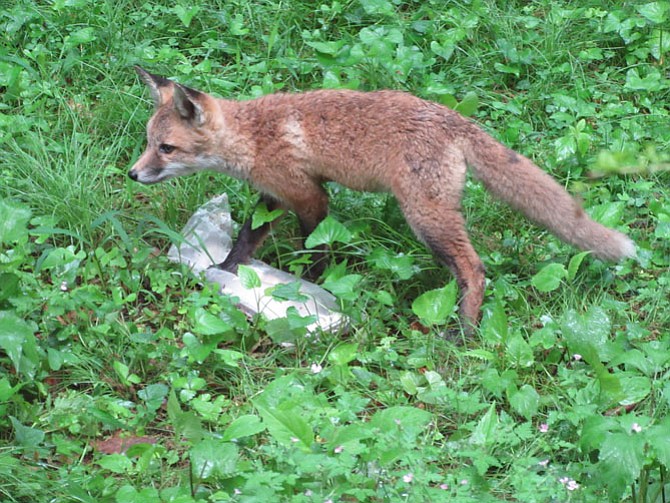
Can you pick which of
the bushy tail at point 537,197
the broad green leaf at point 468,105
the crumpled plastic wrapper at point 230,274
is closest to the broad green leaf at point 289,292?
the crumpled plastic wrapper at point 230,274

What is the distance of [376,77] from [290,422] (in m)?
3.44

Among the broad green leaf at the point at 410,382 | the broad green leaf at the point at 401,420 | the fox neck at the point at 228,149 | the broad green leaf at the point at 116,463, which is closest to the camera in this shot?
the broad green leaf at the point at 401,420

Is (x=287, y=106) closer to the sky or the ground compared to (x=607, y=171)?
closer to the ground

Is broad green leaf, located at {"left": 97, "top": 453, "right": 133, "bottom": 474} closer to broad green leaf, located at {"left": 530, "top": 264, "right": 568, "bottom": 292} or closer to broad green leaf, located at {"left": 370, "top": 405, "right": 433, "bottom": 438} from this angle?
broad green leaf, located at {"left": 370, "top": 405, "right": 433, "bottom": 438}

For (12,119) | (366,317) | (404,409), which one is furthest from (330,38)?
(404,409)

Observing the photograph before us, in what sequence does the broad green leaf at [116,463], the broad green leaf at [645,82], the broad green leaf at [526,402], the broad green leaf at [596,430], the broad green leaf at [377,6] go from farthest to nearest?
the broad green leaf at [377,6]
the broad green leaf at [645,82]
the broad green leaf at [526,402]
the broad green leaf at [116,463]
the broad green leaf at [596,430]

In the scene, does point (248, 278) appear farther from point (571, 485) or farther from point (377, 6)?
point (377, 6)

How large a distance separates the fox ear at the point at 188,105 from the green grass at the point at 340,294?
523 millimetres

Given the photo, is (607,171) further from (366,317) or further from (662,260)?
(662,260)

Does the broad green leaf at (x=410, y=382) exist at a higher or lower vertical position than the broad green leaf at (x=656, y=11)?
lower

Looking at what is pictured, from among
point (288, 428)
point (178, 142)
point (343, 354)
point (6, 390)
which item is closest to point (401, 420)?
point (288, 428)

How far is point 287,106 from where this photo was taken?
556 cm

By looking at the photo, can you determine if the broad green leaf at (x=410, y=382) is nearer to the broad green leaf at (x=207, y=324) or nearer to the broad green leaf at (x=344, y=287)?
the broad green leaf at (x=344, y=287)

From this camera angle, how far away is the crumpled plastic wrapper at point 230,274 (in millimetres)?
5105
